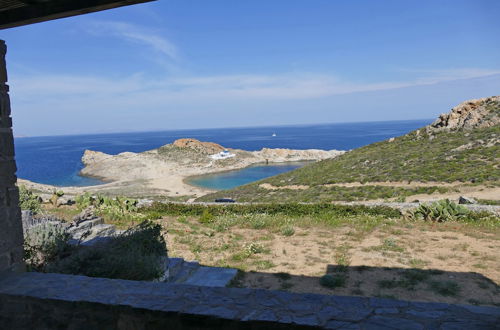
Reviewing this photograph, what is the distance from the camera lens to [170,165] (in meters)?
72.8

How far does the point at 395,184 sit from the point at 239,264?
2039 centimetres

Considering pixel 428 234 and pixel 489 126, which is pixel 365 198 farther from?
pixel 489 126

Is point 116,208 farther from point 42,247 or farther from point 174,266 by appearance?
point 174,266

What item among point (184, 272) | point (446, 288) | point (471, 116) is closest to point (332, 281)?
point (446, 288)

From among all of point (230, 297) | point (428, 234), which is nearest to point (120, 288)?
point (230, 297)

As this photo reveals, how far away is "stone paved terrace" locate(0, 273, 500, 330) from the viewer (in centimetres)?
288

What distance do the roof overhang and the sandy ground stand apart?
5.32 metres

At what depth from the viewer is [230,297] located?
3.41 m

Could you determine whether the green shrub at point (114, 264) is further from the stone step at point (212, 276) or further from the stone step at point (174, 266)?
the stone step at point (212, 276)

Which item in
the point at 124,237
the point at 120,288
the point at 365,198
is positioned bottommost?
the point at 365,198

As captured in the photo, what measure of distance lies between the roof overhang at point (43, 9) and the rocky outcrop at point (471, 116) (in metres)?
39.8

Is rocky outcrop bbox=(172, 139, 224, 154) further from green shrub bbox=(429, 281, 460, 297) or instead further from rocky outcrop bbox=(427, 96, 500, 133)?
green shrub bbox=(429, 281, 460, 297)

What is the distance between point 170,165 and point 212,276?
223ft

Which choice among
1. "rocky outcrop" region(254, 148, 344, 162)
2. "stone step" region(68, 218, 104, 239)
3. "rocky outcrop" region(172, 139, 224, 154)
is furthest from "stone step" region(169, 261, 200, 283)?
"rocky outcrop" region(172, 139, 224, 154)
